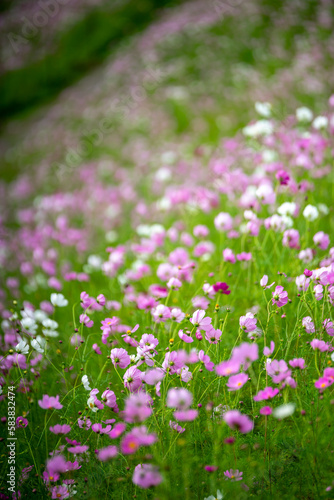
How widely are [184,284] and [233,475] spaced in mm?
1247

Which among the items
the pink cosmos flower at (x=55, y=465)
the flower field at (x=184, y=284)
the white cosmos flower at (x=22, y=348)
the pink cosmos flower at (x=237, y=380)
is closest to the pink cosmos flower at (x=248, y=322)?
the flower field at (x=184, y=284)

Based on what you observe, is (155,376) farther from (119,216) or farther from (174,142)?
(174,142)

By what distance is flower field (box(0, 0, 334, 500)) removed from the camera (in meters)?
1.25

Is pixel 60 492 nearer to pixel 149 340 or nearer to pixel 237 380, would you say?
pixel 149 340

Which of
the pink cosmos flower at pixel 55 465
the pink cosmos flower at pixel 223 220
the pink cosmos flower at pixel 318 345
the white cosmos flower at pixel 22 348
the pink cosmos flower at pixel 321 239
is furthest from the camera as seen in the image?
the pink cosmos flower at pixel 223 220

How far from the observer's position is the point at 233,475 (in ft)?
3.84

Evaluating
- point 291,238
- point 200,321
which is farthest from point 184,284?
point 200,321

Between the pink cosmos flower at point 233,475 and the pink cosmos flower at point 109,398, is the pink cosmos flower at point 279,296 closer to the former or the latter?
the pink cosmos flower at point 233,475

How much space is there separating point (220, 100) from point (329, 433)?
20.1 ft

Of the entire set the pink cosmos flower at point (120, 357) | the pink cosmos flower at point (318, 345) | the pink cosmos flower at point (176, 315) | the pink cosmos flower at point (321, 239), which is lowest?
the pink cosmos flower at point (318, 345)

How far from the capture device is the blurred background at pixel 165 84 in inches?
222

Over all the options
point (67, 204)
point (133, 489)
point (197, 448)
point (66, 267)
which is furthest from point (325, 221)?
point (67, 204)

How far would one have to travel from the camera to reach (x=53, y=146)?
25.0ft

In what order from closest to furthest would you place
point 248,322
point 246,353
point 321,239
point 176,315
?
point 246,353, point 248,322, point 176,315, point 321,239
